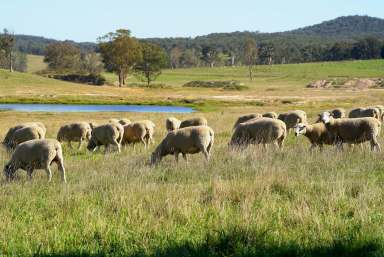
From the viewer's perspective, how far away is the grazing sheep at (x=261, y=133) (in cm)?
1764

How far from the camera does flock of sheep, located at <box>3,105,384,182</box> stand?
45.7 feet

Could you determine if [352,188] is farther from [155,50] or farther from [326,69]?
[326,69]

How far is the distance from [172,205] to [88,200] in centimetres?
178

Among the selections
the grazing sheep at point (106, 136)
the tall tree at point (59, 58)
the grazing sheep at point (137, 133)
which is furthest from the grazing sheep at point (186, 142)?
the tall tree at point (59, 58)

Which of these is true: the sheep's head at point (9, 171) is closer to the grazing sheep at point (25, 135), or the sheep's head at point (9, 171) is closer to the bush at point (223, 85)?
the grazing sheep at point (25, 135)

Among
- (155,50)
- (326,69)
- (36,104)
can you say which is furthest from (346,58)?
(36,104)

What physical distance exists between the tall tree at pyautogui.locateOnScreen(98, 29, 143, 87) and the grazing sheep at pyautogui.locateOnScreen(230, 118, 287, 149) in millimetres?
97685

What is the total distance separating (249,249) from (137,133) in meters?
15.5

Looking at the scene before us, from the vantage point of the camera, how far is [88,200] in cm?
990

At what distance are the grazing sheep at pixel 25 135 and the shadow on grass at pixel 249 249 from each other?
560 inches

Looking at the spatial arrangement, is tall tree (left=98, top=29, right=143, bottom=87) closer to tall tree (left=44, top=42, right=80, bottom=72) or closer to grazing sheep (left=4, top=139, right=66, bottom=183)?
tall tree (left=44, top=42, right=80, bottom=72)

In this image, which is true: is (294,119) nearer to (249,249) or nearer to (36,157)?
(36,157)

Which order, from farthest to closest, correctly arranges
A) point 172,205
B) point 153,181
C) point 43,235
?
point 153,181 < point 172,205 < point 43,235

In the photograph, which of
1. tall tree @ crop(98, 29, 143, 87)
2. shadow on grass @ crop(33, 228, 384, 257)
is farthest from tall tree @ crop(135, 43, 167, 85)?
shadow on grass @ crop(33, 228, 384, 257)
